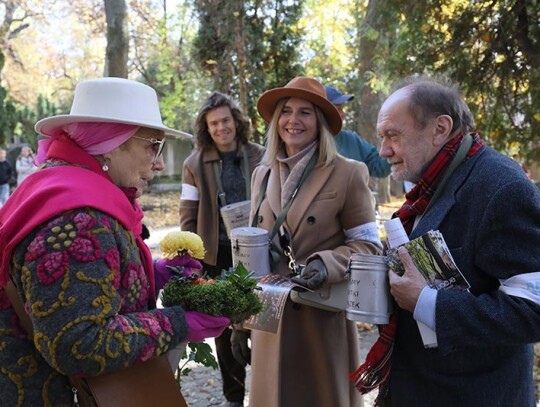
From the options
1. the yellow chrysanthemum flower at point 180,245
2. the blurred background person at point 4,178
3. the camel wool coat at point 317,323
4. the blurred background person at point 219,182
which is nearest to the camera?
the yellow chrysanthemum flower at point 180,245

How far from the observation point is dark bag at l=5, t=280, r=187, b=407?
5.07 ft

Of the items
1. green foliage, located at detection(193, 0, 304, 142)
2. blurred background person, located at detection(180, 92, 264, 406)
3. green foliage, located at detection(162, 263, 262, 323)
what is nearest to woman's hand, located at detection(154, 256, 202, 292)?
green foliage, located at detection(162, 263, 262, 323)

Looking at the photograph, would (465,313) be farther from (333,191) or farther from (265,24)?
(265,24)

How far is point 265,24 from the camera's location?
942cm

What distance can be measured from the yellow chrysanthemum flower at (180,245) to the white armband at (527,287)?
3.83 ft

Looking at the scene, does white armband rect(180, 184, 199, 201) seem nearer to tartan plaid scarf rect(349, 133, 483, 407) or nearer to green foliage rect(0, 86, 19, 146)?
tartan plaid scarf rect(349, 133, 483, 407)

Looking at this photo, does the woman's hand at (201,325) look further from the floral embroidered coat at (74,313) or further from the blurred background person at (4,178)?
the blurred background person at (4,178)

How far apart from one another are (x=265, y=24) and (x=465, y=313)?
8610 mm

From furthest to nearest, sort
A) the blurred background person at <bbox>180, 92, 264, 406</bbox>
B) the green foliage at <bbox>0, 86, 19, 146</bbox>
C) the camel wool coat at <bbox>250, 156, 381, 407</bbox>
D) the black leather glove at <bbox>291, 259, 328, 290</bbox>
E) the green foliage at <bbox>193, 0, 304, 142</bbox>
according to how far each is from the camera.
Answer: the green foliage at <bbox>0, 86, 19, 146</bbox>, the green foliage at <bbox>193, 0, 304, 142</bbox>, the blurred background person at <bbox>180, 92, 264, 406</bbox>, the camel wool coat at <bbox>250, 156, 381, 407</bbox>, the black leather glove at <bbox>291, 259, 328, 290</bbox>

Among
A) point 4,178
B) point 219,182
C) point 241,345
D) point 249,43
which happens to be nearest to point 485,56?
point 219,182

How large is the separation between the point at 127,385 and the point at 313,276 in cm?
108

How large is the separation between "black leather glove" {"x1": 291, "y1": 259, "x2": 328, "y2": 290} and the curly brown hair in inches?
76.1

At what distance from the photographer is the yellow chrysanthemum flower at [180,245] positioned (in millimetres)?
2086

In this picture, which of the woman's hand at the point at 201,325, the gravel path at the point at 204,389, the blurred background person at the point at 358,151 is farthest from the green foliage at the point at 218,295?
the blurred background person at the point at 358,151
